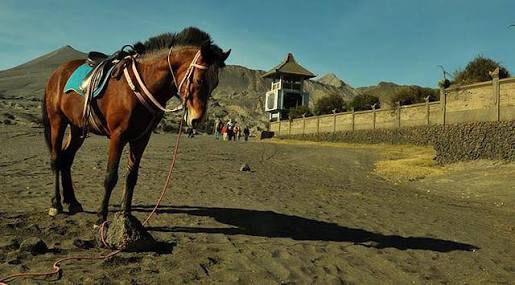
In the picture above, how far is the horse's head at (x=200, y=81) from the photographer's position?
5270 millimetres

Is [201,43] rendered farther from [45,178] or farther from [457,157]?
[457,157]

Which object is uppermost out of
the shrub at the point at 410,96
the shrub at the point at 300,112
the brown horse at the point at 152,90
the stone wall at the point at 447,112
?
the shrub at the point at 410,96

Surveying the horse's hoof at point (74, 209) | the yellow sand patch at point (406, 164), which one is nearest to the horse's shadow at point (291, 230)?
the horse's hoof at point (74, 209)

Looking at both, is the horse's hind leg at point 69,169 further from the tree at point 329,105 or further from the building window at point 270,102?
the building window at point 270,102

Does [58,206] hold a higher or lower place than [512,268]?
higher

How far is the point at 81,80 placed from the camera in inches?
258

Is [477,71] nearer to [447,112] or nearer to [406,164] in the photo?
[447,112]

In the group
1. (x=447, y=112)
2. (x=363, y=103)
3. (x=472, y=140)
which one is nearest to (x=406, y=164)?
(x=472, y=140)

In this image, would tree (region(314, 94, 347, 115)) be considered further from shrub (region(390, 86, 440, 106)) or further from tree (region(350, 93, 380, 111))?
shrub (region(390, 86, 440, 106))

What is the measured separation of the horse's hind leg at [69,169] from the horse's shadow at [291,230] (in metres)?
1.04

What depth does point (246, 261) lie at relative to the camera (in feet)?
16.6

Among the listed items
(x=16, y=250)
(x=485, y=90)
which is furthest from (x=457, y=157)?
(x=16, y=250)

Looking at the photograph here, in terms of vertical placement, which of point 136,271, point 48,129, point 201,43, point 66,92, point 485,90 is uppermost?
point 485,90

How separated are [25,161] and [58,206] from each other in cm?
934
